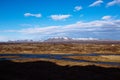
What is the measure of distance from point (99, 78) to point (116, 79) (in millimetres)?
2512

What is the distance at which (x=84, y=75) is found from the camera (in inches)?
1362

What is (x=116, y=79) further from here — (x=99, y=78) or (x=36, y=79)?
(x=36, y=79)

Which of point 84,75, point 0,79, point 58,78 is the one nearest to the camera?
point 0,79

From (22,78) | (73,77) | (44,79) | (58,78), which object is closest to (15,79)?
(22,78)

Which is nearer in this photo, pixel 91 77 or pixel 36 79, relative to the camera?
pixel 36 79

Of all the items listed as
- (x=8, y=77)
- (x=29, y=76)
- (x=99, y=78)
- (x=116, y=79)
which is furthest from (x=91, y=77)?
(x=8, y=77)

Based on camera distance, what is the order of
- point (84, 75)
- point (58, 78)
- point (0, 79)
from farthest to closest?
1. point (84, 75)
2. point (58, 78)
3. point (0, 79)

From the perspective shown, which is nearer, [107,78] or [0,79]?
[0,79]

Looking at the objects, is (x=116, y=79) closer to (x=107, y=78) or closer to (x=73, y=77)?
(x=107, y=78)

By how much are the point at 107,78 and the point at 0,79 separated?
15359mm

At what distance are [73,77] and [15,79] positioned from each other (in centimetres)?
851

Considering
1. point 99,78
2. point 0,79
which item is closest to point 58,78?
point 99,78

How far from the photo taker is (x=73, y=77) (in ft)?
107

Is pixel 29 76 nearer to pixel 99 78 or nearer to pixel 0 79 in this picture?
pixel 0 79
